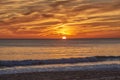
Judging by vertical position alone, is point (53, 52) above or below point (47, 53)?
below

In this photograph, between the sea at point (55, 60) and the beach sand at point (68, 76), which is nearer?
the beach sand at point (68, 76)

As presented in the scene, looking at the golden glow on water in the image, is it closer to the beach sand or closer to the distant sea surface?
the distant sea surface

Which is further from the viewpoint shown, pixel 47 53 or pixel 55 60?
pixel 47 53

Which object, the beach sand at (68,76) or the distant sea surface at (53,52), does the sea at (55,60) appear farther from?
the beach sand at (68,76)

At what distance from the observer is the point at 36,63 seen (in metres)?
38.9

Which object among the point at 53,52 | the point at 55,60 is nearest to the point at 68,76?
the point at 55,60

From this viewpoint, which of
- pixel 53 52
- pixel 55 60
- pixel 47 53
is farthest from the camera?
pixel 53 52

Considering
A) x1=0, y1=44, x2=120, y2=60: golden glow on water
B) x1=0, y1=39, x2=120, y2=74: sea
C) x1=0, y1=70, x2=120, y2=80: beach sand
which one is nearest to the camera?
x1=0, y1=70, x2=120, y2=80: beach sand

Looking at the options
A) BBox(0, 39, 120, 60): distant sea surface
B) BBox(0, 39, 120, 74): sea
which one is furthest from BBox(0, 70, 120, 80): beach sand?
BBox(0, 39, 120, 60): distant sea surface

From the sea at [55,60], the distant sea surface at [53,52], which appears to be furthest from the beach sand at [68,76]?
the distant sea surface at [53,52]

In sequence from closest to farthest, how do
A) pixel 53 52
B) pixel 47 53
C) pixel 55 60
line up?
1. pixel 55 60
2. pixel 47 53
3. pixel 53 52

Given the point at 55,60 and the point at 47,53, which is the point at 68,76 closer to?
the point at 55,60

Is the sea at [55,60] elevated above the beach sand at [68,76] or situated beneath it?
situated beneath

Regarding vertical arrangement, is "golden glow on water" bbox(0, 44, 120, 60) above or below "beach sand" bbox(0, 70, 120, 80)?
below
